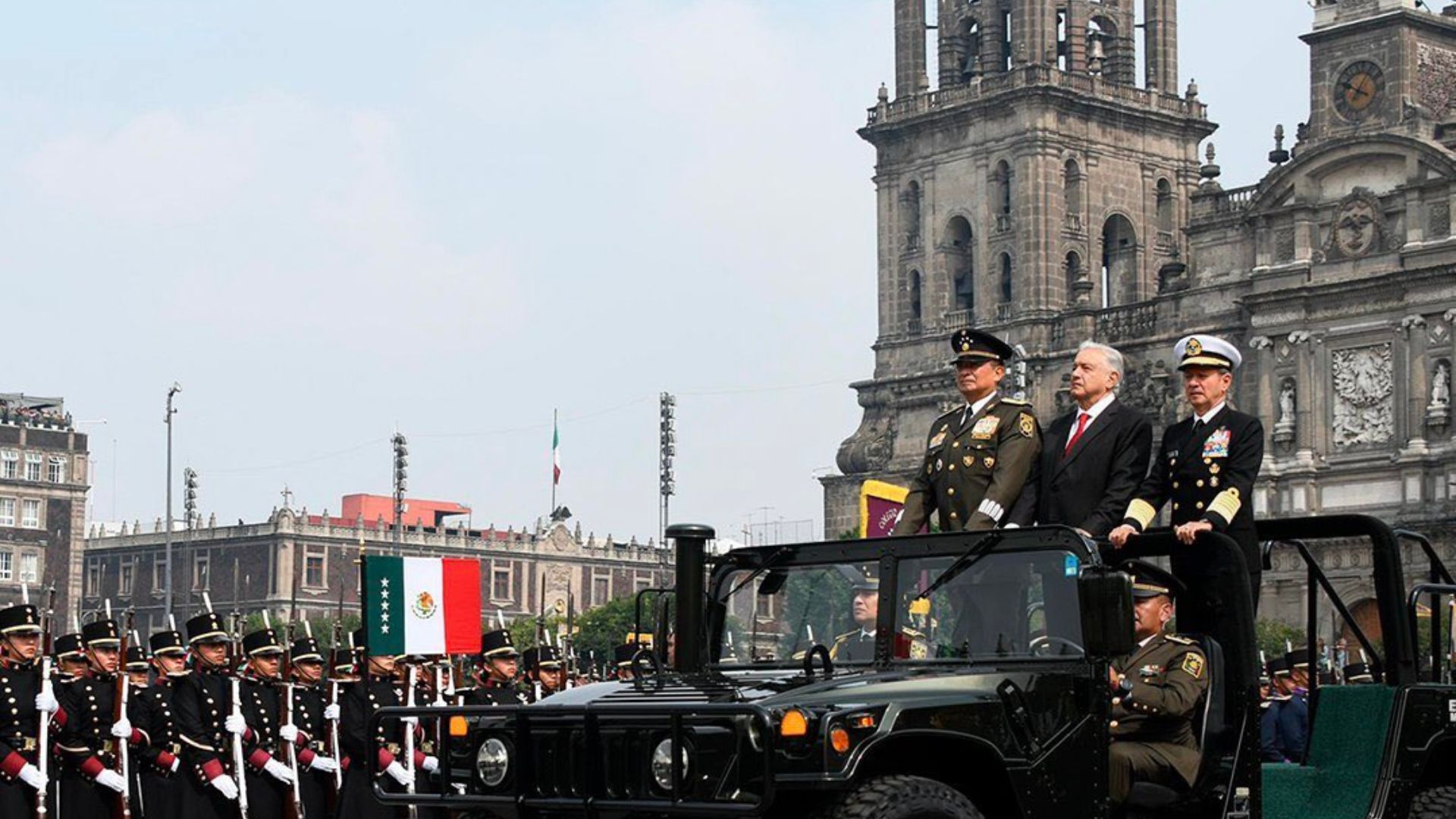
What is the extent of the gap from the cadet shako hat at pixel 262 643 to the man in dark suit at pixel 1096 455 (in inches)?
300

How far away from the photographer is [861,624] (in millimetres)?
11414

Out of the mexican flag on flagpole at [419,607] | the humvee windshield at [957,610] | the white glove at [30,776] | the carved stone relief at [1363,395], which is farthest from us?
the carved stone relief at [1363,395]

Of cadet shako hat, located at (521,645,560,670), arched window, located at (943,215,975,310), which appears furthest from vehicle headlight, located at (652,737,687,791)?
arched window, located at (943,215,975,310)

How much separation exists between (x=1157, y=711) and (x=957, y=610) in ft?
A: 3.48

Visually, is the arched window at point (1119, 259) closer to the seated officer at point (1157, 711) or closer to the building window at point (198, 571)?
the building window at point (198, 571)

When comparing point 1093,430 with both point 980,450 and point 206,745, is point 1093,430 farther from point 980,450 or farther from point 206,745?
point 206,745

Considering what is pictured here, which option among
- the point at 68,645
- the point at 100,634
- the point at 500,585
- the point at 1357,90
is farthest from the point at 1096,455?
the point at 500,585

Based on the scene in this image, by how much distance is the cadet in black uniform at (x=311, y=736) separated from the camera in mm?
18672

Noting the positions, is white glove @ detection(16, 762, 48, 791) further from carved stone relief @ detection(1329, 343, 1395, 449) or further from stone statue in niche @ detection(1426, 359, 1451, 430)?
carved stone relief @ detection(1329, 343, 1395, 449)

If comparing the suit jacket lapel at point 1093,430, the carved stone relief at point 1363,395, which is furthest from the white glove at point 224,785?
the carved stone relief at point 1363,395

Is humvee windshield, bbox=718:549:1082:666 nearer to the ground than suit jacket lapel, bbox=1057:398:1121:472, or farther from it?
nearer to the ground

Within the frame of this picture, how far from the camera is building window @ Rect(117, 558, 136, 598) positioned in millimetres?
134000

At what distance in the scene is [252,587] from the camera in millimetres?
126625

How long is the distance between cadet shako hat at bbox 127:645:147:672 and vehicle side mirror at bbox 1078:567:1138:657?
387 inches
